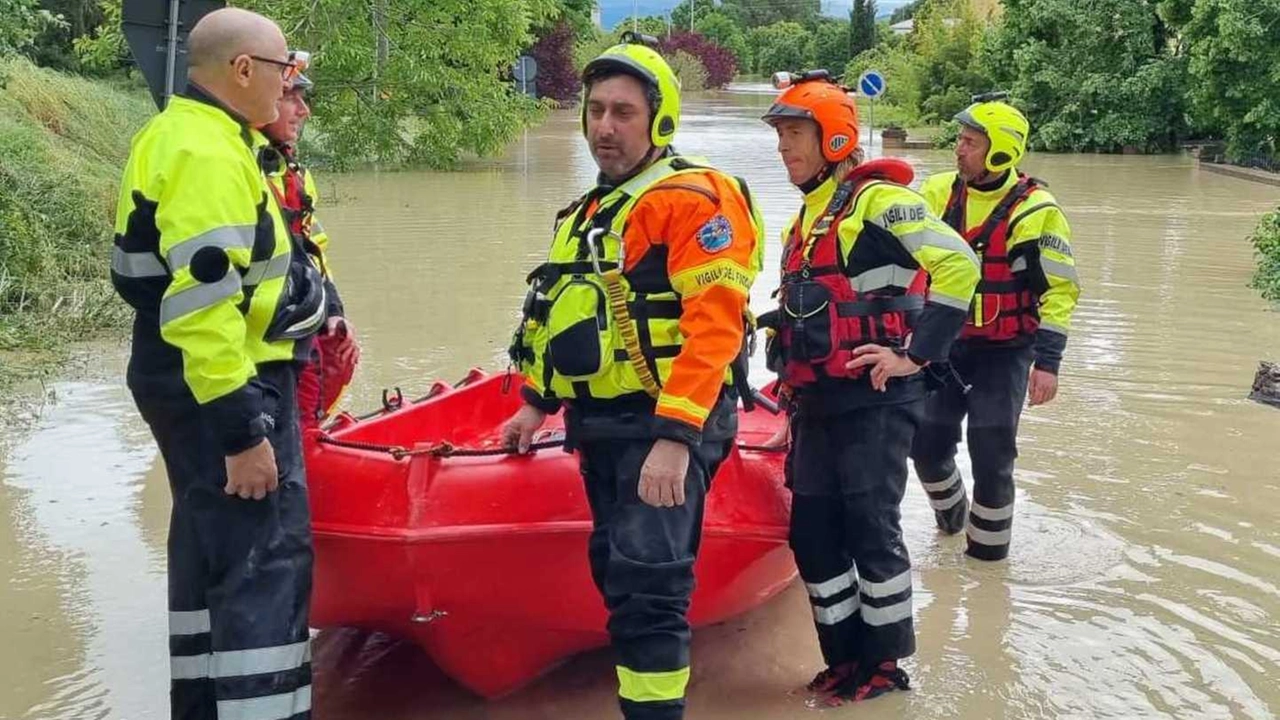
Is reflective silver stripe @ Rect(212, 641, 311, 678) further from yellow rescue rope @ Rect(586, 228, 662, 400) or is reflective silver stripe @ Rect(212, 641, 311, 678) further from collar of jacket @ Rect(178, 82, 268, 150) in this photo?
collar of jacket @ Rect(178, 82, 268, 150)

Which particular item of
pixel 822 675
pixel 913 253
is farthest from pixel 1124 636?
pixel 913 253

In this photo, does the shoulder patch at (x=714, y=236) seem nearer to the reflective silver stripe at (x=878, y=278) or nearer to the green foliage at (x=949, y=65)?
the reflective silver stripe at (x=878, y=278)

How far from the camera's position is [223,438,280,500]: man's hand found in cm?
306

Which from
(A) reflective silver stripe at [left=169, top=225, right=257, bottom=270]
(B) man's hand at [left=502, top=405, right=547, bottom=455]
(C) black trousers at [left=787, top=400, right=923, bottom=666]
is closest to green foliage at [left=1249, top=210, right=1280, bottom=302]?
(C) black trousers at [left=787, top=400, right=923, bottom=666]

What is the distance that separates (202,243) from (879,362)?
6.44 ft

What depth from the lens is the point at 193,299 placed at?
2920 mm

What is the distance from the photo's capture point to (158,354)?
3225mm

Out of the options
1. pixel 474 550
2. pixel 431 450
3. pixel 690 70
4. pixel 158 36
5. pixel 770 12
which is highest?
pixel 770 12

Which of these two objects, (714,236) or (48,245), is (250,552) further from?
(48,245)

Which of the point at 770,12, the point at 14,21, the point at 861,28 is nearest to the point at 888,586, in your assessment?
the point at 14,21

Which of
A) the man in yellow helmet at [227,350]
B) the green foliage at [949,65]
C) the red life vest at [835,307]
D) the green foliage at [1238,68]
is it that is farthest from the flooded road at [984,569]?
the green foliage at [949,65]

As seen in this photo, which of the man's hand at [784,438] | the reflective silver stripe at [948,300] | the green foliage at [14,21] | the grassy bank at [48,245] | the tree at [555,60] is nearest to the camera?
the reflective silver stripe at [948,300]

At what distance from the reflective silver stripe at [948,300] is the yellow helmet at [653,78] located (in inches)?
44.2

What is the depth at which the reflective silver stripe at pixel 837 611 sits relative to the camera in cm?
406
